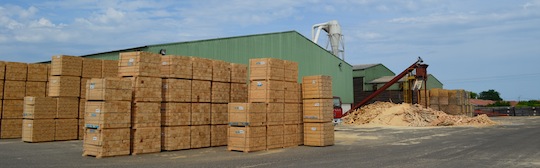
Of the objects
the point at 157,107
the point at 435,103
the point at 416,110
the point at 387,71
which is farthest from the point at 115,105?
the point at 387,71

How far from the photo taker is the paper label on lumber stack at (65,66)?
1764 cm

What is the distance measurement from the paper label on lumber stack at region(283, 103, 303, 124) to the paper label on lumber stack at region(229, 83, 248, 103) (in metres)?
2.00

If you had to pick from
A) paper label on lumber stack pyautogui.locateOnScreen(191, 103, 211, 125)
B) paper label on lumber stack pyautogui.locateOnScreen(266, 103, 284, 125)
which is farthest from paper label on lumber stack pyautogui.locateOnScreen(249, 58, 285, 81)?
paper label on lumber stack pyautogui.locateOnScreen(191, 103, 211, 125)

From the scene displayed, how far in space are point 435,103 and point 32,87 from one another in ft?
108

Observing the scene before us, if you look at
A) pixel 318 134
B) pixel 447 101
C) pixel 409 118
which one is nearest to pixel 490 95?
pixel 447 101

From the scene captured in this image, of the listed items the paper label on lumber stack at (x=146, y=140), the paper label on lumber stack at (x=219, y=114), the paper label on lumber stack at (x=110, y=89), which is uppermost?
the paper label on lumber stack at (x=110, y=89)

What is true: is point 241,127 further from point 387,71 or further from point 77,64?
point 387,71

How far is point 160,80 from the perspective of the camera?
1392cm

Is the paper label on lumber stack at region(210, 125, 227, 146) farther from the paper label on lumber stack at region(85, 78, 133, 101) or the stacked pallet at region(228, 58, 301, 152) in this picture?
the paper label on lumber stack at region(85, 78, 133, 101)

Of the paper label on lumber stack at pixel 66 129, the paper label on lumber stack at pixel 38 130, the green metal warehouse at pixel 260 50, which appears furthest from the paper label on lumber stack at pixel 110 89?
the green metal warehouse at pixel 260 50

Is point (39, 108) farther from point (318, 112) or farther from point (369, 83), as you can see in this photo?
point (369, 83)

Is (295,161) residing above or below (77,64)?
below

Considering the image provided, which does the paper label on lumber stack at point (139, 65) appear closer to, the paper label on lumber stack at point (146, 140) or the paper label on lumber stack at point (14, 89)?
the paper label on lumber stack at point (146, 140)

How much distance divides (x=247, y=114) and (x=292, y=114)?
2.58 metres
